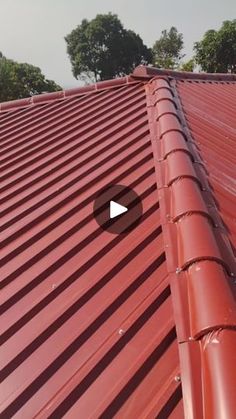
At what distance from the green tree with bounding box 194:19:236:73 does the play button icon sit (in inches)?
1381

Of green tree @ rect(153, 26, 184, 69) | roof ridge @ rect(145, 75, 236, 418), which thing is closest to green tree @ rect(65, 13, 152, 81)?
green tree @ rect(153, 26, 184, 69)

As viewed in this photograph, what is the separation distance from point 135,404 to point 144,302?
0.68 meters

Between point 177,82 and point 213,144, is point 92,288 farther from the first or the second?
point 177,82

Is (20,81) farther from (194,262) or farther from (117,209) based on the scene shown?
(194,262)

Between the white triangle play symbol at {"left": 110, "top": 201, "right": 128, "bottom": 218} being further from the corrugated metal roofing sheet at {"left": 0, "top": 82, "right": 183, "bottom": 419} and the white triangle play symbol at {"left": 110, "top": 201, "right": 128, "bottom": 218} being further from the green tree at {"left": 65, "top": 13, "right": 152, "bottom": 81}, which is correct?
the green tree at {"left": 65, "top": 13, "right": 152, "bottom": 81}

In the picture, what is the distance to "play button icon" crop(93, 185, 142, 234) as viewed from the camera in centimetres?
329

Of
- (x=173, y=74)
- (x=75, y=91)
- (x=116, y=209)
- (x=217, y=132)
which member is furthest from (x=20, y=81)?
(x=116, y=209)

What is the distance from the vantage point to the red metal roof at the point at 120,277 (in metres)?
2.02

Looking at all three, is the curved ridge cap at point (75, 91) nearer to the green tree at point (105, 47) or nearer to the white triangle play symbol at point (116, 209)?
the white triangle play symbol at point (116, 209)

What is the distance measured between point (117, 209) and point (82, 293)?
39.8 inches

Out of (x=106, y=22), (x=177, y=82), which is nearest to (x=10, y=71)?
(x=106, y=22)

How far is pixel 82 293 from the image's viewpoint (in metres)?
2.69

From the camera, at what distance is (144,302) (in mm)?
2564

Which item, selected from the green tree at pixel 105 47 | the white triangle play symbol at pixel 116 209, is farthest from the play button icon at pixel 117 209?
the green tree at pixel 105 47
